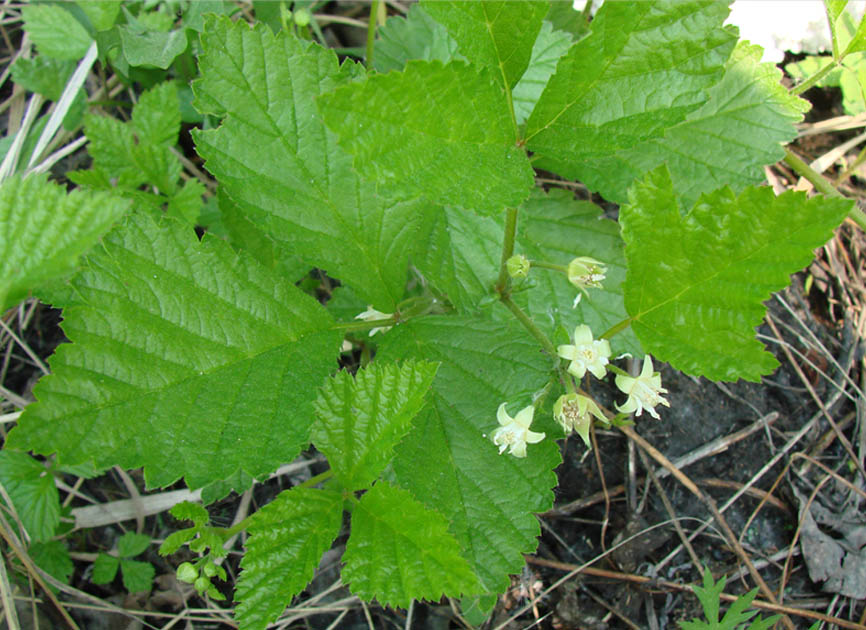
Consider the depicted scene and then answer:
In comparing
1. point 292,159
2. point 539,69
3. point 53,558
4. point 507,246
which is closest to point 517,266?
point 507,246

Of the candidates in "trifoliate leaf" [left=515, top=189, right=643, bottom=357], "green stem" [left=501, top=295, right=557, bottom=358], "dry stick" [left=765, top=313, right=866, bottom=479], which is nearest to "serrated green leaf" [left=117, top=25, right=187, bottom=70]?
"trifoliate leaf" [left=515, top=189, right=643, bottom=357]

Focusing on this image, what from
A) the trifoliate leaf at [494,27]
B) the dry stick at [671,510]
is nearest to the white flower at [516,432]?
the trifoliate leaf at [494,27]

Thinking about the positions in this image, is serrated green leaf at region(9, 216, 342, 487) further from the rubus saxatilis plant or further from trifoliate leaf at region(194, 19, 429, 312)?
trifoliate leaf at region(194, 19, 429, 312)

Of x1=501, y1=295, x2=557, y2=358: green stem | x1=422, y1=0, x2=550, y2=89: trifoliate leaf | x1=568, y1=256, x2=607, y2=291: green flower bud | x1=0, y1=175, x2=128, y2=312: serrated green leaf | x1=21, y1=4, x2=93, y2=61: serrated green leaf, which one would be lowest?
x1=501, y1=295, x2=557, y2=358: green stem

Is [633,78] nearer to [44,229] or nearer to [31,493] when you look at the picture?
[44,229]

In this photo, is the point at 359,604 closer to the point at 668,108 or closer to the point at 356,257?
the point at 356,257

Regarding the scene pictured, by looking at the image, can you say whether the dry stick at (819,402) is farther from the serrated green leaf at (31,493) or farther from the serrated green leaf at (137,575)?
the serrated green leaf at (31,493)
